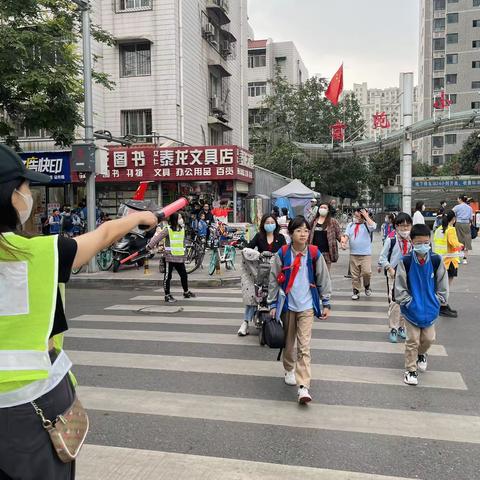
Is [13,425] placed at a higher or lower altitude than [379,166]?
lower

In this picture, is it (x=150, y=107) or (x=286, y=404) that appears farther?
(x=150, y=107)

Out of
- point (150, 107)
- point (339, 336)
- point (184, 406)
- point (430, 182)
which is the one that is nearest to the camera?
point (184, 406)

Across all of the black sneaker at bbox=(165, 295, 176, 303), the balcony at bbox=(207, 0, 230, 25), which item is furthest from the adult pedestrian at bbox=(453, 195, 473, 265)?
the balcony at bbox=(207, 0, 230, 25)

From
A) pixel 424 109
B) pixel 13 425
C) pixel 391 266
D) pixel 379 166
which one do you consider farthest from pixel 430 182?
pixel 424 109

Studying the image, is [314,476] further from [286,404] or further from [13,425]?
[13,425]

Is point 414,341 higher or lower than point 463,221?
lower

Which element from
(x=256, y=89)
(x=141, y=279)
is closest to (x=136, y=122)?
(x=141, y=279)

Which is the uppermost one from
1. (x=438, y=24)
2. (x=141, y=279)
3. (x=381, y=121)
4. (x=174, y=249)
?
(x=438, y=24)

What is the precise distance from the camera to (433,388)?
489 cm

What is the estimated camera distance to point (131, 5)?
22.4 metres

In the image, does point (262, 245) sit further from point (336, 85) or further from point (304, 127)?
point (304, 127)

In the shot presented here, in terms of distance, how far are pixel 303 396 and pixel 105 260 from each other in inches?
419

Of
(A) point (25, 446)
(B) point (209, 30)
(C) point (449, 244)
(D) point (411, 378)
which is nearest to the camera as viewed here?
(A) point (25, 446)

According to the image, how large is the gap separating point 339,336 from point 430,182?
105 ft
